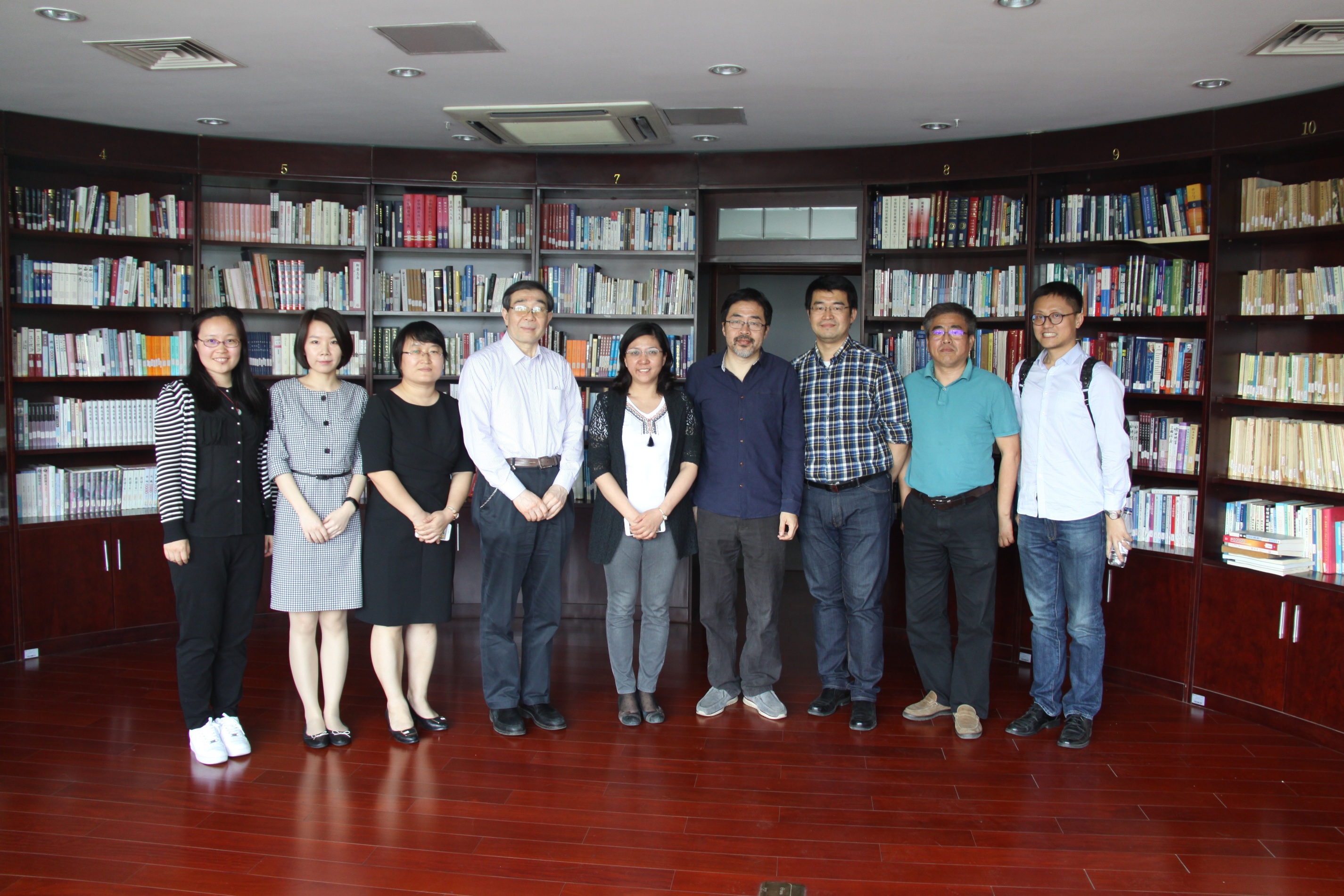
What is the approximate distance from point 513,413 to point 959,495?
6.05ft

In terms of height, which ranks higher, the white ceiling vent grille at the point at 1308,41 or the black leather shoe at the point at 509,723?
the white ceiling vent grille at the point at 1308,41

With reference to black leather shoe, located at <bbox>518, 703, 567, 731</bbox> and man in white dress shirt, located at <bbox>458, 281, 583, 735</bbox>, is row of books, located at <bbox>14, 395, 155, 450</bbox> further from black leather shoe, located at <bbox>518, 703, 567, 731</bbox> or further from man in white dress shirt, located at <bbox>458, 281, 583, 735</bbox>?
black leather shoe, located at <bbox>518, 703, 567, 731</bbox>

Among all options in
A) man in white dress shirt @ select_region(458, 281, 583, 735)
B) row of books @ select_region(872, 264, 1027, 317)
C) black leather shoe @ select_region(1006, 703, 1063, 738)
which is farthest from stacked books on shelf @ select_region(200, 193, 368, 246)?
black leather shoe @ select_region(1006, 703, 1063, 738)

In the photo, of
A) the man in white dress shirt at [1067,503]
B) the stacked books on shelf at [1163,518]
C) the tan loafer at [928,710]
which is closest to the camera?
the man in white dress shirt at [1067,503]

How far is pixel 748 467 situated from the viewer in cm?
402

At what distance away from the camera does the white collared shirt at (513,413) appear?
3805 millimetres

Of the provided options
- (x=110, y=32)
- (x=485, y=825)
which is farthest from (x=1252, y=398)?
(x=110, y=32)

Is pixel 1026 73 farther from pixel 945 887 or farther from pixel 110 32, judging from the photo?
pixel 110 32

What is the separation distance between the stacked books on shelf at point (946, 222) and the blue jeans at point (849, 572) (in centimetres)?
209

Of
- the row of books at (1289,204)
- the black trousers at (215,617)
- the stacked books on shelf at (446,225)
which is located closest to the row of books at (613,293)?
the stacked books on shelf at (446,225)

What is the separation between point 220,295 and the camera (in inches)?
228

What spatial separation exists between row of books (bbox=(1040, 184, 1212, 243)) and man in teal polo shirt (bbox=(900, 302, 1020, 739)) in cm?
161

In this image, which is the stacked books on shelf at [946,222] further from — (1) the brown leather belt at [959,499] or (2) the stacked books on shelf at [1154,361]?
(1) the brown leather belt at [959,499]

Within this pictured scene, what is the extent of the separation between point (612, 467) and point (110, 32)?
8.52ft
